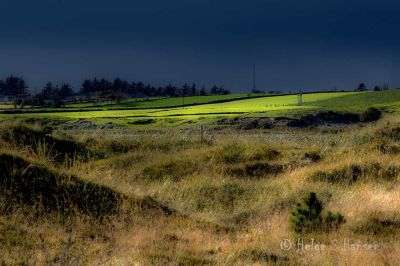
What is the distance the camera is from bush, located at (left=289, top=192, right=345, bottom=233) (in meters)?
9.74

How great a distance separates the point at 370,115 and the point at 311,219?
50.1 m

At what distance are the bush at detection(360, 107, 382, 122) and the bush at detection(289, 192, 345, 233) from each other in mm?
48775

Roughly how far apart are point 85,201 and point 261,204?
4.10 m

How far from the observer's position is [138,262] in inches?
298

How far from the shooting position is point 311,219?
994cm

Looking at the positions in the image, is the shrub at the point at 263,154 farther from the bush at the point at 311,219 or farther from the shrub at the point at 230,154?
the bush at the point at 311,219

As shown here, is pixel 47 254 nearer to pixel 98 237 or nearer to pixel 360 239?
pixel 98 237

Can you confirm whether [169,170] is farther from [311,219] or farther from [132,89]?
[132,89]

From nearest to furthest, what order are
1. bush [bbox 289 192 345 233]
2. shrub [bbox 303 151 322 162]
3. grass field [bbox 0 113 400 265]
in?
1. grass field [bbox 0 113 400 265]
2. bush [bbox 289 192 345 233]
3. shrub [bbox 303 151 322 162]

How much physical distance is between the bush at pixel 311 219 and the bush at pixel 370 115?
48775 mm

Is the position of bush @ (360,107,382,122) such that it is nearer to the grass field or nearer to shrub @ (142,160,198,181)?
the grass field

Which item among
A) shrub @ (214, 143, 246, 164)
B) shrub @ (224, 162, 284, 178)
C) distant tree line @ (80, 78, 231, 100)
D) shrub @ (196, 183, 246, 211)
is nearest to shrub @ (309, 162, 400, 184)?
shrub @ (224, 162, 284, 178)

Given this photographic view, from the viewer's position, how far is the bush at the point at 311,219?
32.0ft

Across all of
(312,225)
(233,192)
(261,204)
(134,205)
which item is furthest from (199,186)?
(312,225)
